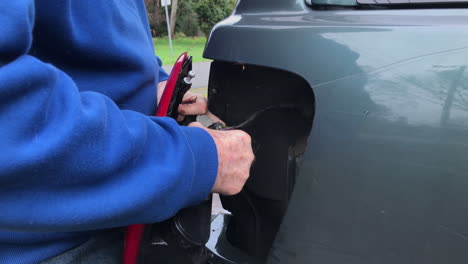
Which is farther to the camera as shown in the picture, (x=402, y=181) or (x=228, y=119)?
(x=228, y=119)

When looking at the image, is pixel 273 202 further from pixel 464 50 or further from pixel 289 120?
pixel 464 50

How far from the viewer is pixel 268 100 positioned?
1.35 m

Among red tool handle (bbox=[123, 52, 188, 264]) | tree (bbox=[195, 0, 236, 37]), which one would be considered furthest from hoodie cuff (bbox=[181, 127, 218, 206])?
tree (bbox=[195, 0, 236, 37])

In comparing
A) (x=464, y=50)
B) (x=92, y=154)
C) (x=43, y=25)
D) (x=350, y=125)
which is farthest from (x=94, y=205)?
(x=464, y=50)

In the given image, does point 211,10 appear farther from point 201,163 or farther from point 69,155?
point 69,155

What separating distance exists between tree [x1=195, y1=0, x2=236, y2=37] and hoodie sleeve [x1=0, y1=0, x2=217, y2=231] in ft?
90.6

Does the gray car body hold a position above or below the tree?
above

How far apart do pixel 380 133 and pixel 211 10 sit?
2839cm

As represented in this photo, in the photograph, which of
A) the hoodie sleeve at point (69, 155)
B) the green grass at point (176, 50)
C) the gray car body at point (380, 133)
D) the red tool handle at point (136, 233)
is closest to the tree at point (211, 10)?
the green grass at point (176, 50)

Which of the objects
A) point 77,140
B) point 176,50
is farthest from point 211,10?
point 77,140

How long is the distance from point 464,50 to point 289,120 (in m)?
0.53

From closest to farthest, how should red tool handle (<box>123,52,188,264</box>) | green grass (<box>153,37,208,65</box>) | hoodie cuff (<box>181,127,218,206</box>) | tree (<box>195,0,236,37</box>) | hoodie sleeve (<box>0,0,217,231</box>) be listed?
1. hoodie sleeve (<box>0,0,217,231</box>)
2. hoodie cuff (<box>181,127,218,206</box>)
3. red tool handle (<box>123,52,188,264</box>)
4. green grass (<box>153,37,208,65</box>)
5. tree (<box>195,0,236,37</box>)

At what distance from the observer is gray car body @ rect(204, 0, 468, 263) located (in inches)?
38.1

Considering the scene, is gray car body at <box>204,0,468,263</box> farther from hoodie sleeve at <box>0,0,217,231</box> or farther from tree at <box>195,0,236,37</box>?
tree at <box>195,0,236,37</box>
